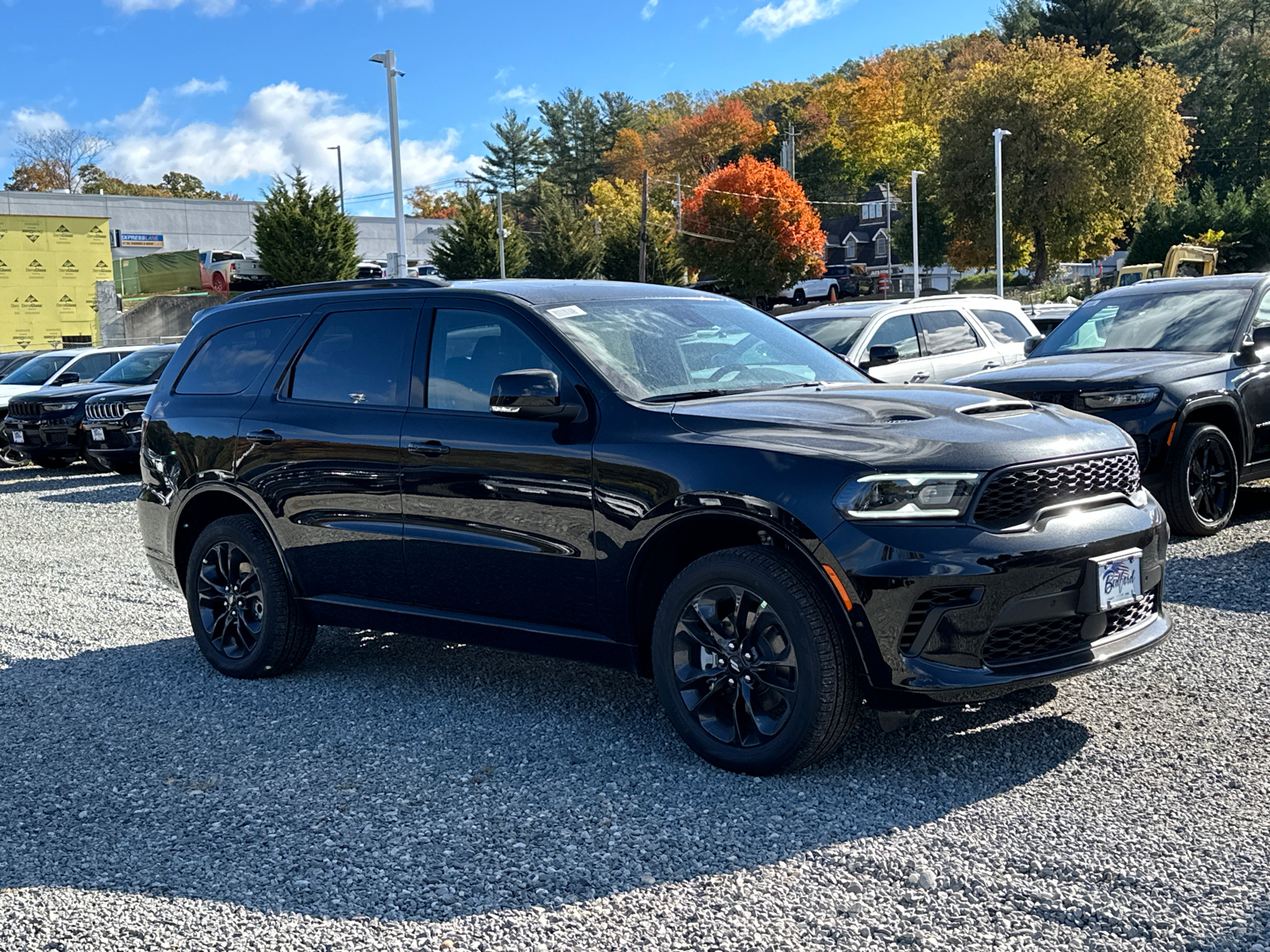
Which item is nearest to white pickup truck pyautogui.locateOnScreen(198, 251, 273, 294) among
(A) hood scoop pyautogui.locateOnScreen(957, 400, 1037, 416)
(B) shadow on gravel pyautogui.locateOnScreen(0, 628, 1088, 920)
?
(B) shadow on gravel pyautogui.locateOnScreen(0, 628, 1088, 920)

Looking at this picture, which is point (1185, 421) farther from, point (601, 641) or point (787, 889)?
point (787, 889)

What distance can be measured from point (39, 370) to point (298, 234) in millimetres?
21012

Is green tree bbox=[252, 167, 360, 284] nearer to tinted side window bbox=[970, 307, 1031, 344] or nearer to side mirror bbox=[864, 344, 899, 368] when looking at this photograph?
tinted side window bbox=[970, 307, 1031, 344]

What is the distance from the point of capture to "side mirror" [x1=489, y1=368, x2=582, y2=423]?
470 centimetres

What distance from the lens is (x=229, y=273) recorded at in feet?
156

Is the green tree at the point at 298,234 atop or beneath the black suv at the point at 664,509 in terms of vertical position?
atop

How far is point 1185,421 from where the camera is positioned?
8.46m

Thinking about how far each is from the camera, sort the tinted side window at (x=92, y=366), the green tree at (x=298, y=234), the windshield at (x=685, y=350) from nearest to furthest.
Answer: the windshield at (x=685, y=350), the tinted side window at (x=92, y=366), the green tree at (x=298, y=234)

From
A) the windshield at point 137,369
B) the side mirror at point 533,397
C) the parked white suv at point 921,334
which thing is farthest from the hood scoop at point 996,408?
the windshield at point 137,369

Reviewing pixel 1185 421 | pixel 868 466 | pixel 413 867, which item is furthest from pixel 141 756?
pixel 1185 421

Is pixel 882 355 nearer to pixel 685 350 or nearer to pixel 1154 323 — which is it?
pixel 685 350

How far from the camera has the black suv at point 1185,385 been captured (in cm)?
834

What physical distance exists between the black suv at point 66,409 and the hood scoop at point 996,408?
594 inches

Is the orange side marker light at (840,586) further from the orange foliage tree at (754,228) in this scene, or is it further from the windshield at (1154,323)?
the orange foliage tree at (754,228)
